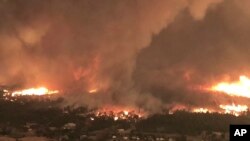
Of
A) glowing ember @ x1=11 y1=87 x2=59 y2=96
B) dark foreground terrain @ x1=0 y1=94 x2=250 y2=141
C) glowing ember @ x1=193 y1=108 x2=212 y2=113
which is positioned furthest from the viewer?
glowing ember @ x1=11 y1=87 x2=59 y2=96

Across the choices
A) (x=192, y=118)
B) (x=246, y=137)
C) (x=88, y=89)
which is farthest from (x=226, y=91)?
(x=246, y=137)

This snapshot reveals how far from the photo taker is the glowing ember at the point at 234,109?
64.4 meters

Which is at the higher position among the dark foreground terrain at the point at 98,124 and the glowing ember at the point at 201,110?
the glowing ember at the point at 201,110

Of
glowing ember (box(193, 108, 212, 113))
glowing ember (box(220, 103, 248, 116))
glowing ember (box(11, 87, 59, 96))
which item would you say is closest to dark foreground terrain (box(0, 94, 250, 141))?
glowing ember (box(193, 108, 212, 113))

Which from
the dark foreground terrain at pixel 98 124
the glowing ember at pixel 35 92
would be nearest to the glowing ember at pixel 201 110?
the dark foreground terrain at pixel 98 124

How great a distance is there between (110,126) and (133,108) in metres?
7.34

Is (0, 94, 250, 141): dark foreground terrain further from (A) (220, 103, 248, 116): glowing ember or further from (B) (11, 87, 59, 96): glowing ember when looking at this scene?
(B) (11, 87, 59, 96): glowing ember

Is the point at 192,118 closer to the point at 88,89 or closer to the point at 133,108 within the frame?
the point at 133,108

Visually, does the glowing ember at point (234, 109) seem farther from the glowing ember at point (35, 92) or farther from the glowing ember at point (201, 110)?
the glowing ember at point (35, 92)

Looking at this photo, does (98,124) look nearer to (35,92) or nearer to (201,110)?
(201,110)

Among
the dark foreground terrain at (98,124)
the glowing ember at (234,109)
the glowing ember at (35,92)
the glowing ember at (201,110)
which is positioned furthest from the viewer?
the glowing ember at (35,92)

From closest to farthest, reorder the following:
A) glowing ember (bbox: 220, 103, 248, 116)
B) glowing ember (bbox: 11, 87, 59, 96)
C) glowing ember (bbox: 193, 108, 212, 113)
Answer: glowing ember (bbox: 193, 108, 212, 113) < glowing ember (bbox: 220, 103, 248, 116) < glowing ember (bbox: 11, 87, 59, 96)

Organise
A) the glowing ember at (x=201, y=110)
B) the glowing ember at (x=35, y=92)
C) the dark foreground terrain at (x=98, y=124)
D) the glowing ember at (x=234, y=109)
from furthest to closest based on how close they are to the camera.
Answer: the glowing ember at (x=35, y=92)
the glowing ember at (x=234, y=109)
the glowing ember at (x=201, y=110)
the dark foreground terrain at (x=98, y=124)

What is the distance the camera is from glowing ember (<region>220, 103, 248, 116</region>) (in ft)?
211
